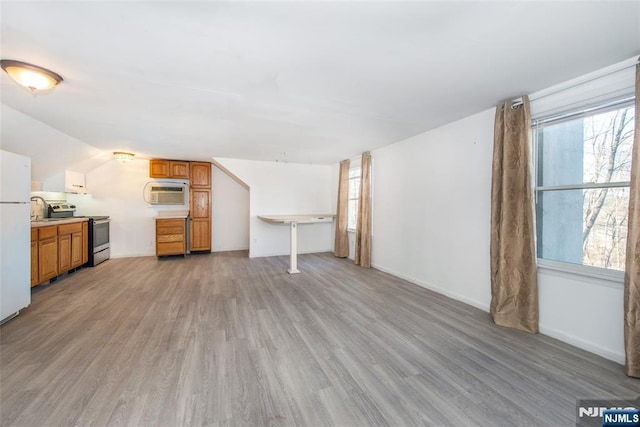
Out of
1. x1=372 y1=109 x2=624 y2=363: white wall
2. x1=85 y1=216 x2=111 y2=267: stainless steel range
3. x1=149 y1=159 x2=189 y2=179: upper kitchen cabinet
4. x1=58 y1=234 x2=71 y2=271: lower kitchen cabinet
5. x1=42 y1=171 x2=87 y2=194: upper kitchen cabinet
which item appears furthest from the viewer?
x1=149 y1=159 x2=189 y2=179: upper kitchen cabinet

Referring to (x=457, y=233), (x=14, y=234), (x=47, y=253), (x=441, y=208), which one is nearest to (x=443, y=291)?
(x=457, y=233)

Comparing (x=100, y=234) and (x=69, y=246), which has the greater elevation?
(x=100, y=234)

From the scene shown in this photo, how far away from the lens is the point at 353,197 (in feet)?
19.1

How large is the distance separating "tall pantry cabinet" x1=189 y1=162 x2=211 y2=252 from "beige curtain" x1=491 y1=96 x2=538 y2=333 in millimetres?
5872

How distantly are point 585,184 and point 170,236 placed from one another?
6.76m

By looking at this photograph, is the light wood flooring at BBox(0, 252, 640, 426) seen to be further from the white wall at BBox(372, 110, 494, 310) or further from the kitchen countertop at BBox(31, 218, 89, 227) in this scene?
the kitchen countertop at BBox(31, 218, 89, 227)

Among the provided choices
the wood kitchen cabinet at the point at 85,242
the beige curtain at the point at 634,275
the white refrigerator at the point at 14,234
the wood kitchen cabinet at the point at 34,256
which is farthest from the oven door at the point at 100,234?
the beige curtain at the point at 634,275

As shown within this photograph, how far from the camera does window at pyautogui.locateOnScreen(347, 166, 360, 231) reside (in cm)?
573

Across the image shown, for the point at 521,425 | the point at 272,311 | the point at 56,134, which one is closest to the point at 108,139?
the point at 56,134

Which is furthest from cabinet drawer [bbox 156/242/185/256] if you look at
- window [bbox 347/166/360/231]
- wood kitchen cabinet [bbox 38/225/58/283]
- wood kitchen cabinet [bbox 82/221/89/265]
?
window [bbox 347/166/360/231]

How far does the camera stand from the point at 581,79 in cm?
212

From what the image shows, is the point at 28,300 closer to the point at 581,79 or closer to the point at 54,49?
the point at 54,49

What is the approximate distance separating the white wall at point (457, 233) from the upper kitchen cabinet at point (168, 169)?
4513mm

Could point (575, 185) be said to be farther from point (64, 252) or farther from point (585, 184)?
point (64, 252)
